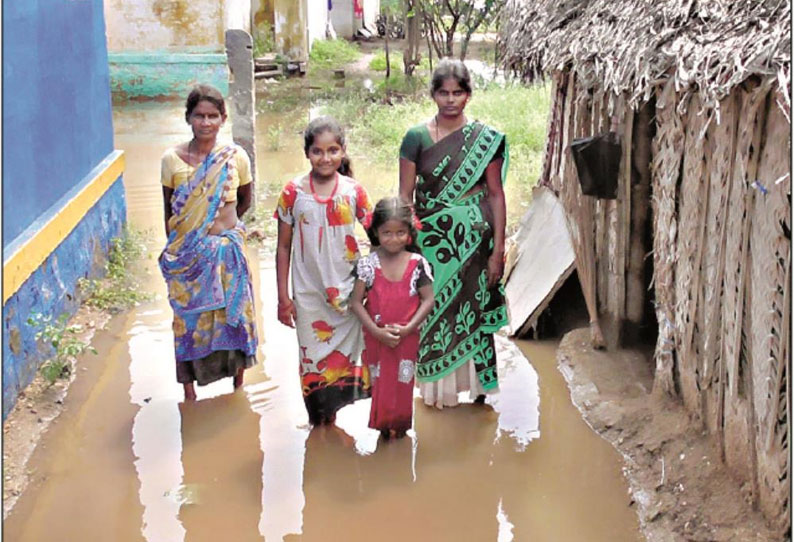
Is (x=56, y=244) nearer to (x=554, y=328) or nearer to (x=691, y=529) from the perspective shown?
(x=554, y=328)

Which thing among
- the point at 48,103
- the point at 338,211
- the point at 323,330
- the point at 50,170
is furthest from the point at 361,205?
the point at 48,103

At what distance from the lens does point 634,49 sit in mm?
3898

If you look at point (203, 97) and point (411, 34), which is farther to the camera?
point (411, 34)

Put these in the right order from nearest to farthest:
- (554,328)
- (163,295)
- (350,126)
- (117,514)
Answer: (117,514)
(554,328)
(163,295)
(350,126)

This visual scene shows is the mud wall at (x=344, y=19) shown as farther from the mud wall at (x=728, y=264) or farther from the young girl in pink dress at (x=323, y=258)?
the young girl in pink dress at (x=323, y=258)

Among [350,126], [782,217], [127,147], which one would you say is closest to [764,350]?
[782,217]

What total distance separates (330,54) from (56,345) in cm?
1851

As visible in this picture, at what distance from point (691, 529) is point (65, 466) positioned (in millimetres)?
2687

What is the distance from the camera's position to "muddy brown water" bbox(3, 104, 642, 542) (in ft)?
11.6

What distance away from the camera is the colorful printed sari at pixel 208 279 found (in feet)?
13.9

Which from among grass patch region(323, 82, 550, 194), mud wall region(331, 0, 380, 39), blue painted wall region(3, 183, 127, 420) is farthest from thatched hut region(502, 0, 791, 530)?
mud wall region(331, 0, 380, 39)

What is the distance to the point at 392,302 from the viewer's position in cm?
390

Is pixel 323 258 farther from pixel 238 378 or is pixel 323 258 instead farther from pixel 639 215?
pixel 639 215

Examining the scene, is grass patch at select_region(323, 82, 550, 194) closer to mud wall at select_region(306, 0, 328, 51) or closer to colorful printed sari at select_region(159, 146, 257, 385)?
colorful printed sari at select_region(159, 146, 257, 385)
